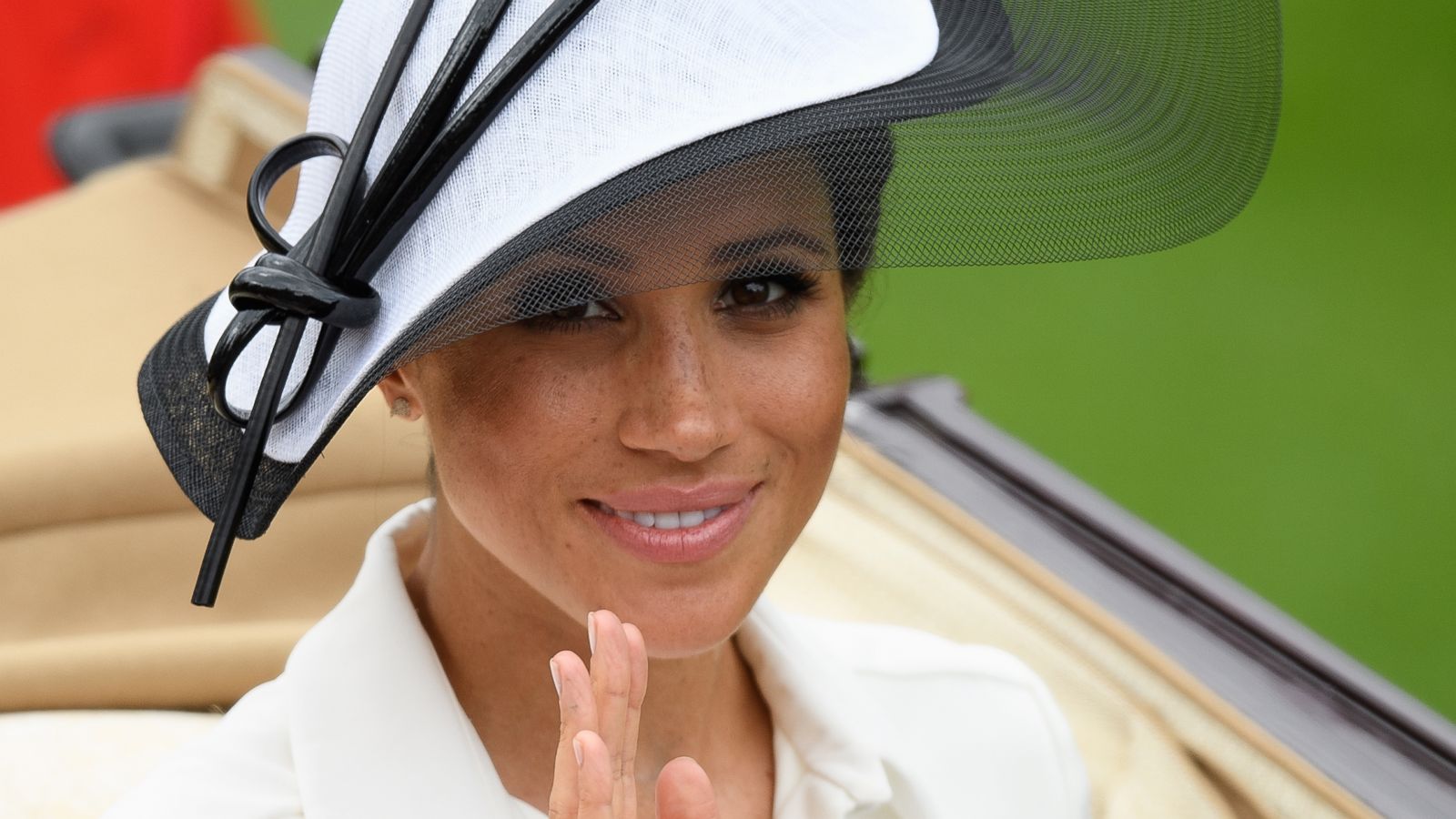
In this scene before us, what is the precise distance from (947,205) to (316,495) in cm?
94

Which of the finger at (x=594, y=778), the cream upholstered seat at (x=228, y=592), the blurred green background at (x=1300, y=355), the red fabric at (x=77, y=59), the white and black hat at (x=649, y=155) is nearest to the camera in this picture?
the finger at (x=594, y=778)

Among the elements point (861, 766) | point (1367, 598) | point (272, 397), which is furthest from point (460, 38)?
point (1367, 598)

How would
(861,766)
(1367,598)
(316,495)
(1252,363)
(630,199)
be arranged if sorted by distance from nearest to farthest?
(630,199)
(861,766)
(316,495)
(1367,598)
(1252,363)

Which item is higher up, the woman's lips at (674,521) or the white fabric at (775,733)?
the woman's lips at (674,521)

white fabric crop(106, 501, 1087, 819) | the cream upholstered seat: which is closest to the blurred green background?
the cream upholstered seat

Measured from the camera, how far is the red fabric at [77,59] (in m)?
4.22

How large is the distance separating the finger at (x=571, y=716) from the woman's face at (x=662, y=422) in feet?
0.67

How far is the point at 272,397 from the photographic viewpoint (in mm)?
983

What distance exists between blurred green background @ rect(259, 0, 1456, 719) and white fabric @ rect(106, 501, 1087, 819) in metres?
2.35

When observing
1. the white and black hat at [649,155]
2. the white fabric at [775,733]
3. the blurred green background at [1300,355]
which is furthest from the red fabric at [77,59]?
the white and black hat at [649,155]

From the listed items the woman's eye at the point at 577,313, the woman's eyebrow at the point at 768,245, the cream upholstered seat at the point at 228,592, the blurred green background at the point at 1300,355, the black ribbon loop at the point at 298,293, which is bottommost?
the cream upholstered seat at the point at 228,592

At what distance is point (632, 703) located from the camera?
35.0 inches

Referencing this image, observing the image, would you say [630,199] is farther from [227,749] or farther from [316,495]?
[316,495]

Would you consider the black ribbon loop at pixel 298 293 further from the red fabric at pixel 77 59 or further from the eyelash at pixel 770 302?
the red fabric at pixel 77 59
